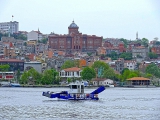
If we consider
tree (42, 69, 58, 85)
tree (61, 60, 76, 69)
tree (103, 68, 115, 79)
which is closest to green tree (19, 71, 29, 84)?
tree (42, 69, 58, 85)

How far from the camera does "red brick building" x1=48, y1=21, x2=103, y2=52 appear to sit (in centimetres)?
15175

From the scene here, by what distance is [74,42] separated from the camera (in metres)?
152

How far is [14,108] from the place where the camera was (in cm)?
4150

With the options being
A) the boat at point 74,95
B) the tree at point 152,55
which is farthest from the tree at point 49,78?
the tree at point 152,55

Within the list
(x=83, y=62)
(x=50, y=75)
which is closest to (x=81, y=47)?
(x=83, y=62)

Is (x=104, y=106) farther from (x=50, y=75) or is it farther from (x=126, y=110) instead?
(x=50, y=75)

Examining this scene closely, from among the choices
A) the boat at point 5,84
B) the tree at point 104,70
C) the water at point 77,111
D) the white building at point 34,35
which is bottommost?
the water at point 77,111

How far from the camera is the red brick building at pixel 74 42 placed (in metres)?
152

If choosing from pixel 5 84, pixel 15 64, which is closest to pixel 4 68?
pixel 15 64

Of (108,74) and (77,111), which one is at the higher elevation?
(108,74)

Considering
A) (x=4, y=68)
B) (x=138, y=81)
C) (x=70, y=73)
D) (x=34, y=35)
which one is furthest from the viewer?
(x=34, y=35)

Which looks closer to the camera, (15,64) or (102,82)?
(102,82)

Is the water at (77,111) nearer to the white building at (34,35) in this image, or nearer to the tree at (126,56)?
the tree at (126,56)

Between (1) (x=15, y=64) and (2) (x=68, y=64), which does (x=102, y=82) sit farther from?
(1) (x=15, y=64)
